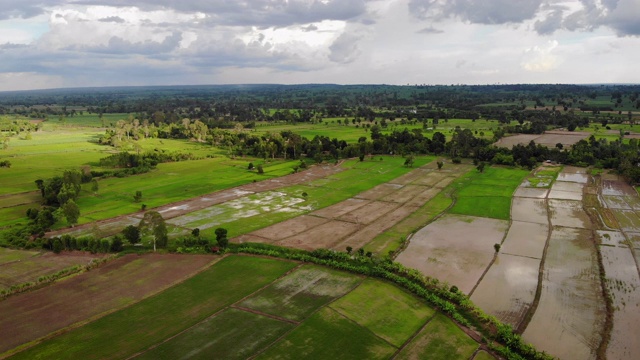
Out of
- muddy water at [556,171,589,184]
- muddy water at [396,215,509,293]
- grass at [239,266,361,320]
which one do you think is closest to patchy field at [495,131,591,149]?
A: muddy water at [556,171,589,184]

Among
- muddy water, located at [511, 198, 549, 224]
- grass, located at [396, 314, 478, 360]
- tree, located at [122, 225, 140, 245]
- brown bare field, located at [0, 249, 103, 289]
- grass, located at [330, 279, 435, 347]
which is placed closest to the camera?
grass, located at [396, 314, 478, 360]

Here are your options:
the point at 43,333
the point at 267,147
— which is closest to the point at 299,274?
the point at 43,333

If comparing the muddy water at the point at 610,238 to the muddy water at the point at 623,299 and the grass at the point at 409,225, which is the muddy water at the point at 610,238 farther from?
the grass at the point at 409,225

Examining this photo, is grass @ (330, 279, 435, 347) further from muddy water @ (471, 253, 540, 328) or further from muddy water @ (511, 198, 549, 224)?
muddy water @ (511, 198, 549, 224)

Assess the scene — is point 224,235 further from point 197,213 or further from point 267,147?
point 267,147

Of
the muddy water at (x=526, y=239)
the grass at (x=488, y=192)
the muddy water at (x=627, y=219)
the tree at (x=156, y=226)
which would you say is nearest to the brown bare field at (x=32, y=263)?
the tree at (x=156, y=226)
